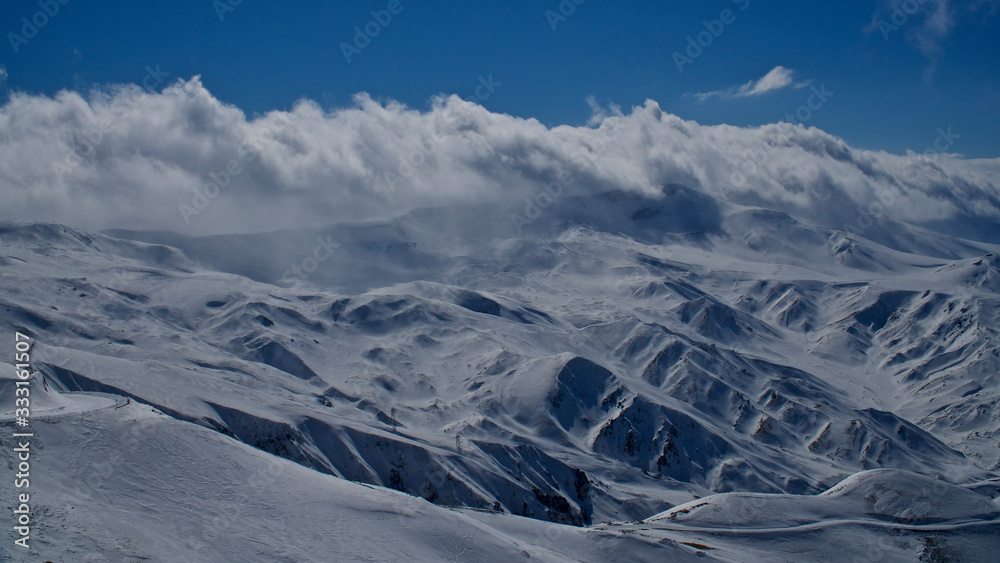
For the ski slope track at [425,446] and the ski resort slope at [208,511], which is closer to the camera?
the ski resort slope at [208,511]

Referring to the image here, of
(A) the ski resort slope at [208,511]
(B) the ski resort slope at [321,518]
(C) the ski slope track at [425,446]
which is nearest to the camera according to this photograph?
(A) the ski resort slope at [208,511]

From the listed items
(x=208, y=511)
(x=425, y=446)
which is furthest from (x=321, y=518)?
(x=425, y=446)

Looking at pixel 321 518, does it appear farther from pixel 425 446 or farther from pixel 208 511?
pixel 425 446

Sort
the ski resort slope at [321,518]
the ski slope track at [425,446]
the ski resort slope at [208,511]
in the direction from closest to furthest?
the ski resort slope at [208,511]
the ski resort slope at [321,518]
the ski slope track at [425,446]

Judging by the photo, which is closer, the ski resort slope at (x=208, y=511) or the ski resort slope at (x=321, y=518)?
the ski resort slope at (x=208, y=511)

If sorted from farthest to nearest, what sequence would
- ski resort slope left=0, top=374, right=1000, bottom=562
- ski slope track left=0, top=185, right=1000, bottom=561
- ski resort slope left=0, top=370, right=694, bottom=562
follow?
ski slope track left=0, top=185, right=1000, bottom=561
ski resort slope left=0, top=374, right=1000, bottom=562
ski resort slope left=0, top=370, right=694, bottom=562

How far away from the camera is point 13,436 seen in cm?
4669

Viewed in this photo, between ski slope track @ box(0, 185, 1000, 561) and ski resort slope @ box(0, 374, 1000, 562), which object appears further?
ski slope track @ box(0, 185, 1000, 561)

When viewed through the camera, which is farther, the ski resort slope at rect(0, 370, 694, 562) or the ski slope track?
the ski slope track

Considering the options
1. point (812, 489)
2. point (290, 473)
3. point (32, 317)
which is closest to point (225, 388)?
point (32, 317)

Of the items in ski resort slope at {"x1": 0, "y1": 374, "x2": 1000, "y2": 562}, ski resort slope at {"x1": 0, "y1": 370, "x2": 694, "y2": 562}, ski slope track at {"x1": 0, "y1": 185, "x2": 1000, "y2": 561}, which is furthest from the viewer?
ski slope track at {"x1": 0, "y1": 185, "x2": 1000, "y2": 561}

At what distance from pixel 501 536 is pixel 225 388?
217ft

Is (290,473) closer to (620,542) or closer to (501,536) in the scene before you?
(501,536)

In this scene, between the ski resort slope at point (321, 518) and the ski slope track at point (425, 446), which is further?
the ski slope track at point (425, 446)
